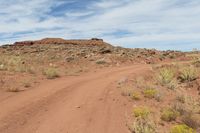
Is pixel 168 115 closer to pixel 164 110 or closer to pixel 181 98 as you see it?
pixel 164 110

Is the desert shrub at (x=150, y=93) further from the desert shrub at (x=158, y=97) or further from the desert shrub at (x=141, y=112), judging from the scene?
the desert shrub at (x=141, y=112)

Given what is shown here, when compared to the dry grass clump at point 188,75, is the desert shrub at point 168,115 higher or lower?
lower

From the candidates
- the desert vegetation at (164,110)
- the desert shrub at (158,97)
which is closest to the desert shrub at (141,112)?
the desert vegetation at (164,110)

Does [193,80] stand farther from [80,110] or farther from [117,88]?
[80,110]

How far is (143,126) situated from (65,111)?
9.46 feet

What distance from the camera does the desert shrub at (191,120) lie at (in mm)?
11992

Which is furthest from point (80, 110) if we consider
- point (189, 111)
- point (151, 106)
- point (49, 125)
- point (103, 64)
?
point (103, 64)

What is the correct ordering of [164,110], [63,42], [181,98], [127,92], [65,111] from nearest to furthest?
[65,111], [164,110], [127,92], [181,98], [63,42]

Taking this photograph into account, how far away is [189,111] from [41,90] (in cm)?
661

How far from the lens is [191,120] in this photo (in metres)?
12.3

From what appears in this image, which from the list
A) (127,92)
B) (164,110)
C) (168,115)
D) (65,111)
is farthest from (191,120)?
(65,111)

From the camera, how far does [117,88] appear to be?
16.1m

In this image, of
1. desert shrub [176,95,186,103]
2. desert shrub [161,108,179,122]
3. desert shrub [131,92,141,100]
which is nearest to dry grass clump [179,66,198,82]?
desert shrub [176,95,186,103]

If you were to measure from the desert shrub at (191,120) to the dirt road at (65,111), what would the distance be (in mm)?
2093
